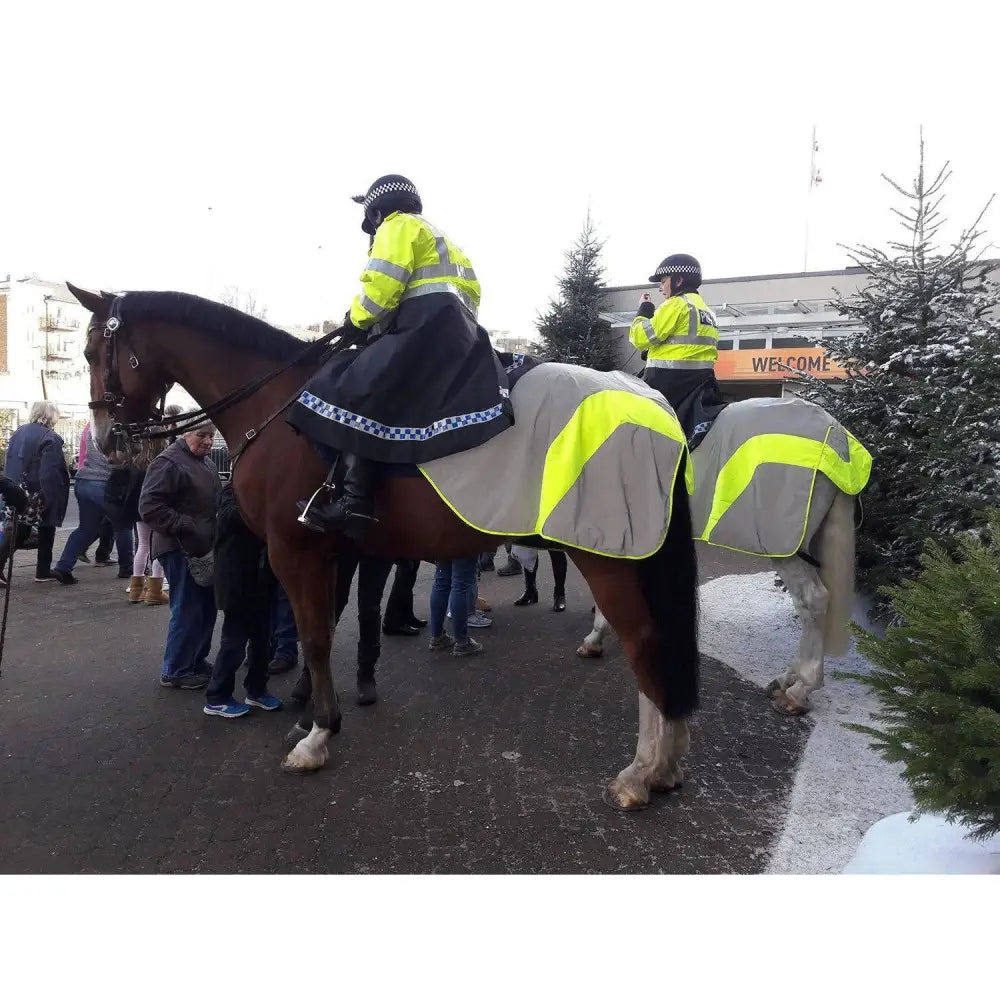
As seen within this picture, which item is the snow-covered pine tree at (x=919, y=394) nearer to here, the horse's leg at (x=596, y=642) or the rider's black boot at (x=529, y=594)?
the horse's leg at (x=596, y=642)

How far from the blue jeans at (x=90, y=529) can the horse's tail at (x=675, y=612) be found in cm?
674

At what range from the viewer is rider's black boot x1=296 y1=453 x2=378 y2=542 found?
3.21 meters

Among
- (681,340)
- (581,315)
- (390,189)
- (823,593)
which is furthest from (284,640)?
(581,315)

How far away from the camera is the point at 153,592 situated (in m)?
7.27

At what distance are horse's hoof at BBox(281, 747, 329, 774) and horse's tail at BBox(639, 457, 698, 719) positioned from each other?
73.3 inches

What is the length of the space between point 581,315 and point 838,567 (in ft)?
42.6

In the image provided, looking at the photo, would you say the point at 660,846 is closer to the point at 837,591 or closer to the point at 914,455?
the point at 837,591

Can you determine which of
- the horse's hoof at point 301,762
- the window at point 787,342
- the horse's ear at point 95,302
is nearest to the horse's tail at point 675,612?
the horse's hoof at point 301,762

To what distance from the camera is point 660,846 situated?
3.01 meters

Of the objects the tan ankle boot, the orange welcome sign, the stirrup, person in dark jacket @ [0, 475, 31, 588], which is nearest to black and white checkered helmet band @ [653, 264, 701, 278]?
the stirrup

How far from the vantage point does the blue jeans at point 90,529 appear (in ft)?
25.5

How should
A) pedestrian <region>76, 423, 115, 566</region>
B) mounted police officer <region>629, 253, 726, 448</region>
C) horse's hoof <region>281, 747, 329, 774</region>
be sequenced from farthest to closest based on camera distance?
pedestrian <region>76, 423, 115, 566</region> → mounted police officer <region>629, 253, 726, 448</region> → horse's hoof <region>281, 747, 329, 774</region>

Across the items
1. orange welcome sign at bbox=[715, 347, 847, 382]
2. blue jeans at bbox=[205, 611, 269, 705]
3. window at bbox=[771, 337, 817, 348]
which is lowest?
blue jeans at bbox=[205, 611, 269, 705]

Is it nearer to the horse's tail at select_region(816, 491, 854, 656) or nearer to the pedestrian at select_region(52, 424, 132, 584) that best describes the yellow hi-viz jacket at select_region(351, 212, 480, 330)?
the horse's tail at select_region(816, 491, 854, 656)
